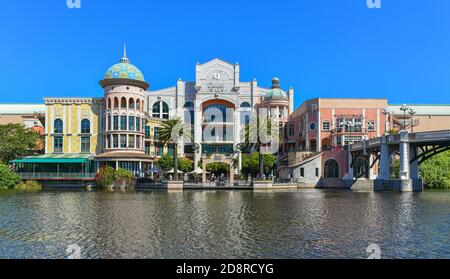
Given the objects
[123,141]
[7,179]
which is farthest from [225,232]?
[123,141]

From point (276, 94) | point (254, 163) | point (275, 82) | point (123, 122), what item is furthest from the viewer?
point (275, 82)

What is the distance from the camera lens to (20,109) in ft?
376

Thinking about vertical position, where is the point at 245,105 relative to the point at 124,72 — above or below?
below

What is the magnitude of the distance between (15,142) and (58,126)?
8.03 metres

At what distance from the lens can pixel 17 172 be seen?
74125 millimetres

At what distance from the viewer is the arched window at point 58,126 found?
8100cm

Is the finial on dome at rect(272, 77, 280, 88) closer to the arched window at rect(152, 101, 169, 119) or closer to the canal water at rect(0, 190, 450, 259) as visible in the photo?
the arched window at rect(152, 101, 169, 119)

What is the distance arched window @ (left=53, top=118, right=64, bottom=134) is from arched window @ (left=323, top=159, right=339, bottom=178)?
49.5m

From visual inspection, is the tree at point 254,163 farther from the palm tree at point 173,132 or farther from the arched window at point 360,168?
the palm tree at point 173,132

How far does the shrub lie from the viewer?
229 feet

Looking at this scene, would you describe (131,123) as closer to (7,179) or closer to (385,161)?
(7,179)

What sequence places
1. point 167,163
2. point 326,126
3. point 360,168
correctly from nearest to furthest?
1. point 360,168
2. point 167,163
3. point 326,126

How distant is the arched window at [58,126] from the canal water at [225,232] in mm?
46251
